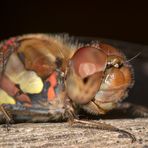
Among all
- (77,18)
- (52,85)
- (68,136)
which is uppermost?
(77,18)

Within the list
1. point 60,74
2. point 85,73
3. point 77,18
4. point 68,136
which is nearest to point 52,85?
point 60,74

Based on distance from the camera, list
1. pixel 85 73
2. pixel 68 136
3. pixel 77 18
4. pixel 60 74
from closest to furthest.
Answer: pixel 68 136 → pixel 85 73 → pixel 60 74 → pixel 77 18

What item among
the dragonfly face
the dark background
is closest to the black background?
the dark background

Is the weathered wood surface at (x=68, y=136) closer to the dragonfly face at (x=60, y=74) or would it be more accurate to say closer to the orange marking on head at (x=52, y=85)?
the dragonfly face at (x=60, y=74)

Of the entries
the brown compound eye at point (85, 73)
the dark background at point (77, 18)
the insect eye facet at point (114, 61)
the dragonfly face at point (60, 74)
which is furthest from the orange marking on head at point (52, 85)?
the dark background at point (77, 18)

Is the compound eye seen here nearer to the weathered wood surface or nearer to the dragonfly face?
the dragonfly face

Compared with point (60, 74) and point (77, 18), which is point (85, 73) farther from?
point (77, 18)
